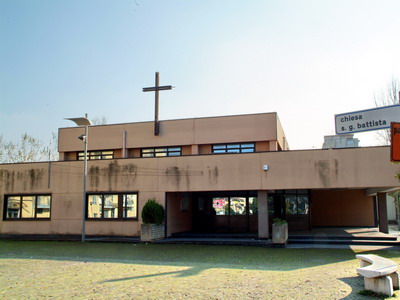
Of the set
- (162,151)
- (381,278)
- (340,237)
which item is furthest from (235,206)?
(381,278)

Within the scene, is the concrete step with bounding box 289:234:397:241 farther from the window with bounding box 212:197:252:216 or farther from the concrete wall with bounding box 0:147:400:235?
the window with bounding box 212:197:252:216

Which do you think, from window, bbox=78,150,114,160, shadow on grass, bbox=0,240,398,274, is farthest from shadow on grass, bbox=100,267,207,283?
window, bbox=78,150,114,160

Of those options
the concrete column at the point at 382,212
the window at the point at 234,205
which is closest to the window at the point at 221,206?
the window at the point at 234,205

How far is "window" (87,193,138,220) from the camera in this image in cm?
2139

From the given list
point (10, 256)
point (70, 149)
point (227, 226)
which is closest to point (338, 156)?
point (227, 226)

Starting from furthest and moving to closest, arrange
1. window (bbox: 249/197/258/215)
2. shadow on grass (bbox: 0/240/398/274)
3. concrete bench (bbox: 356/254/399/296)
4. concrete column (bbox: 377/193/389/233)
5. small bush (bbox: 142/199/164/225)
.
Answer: window (bbox: 249/197/258/215), concrete column (bbox: 377/193/389/233), small bush (bbox: 142/199/164/225), shadow on grass (bbox: 0/240/398/274), concrete bench (bbox: 356/254/399/296)

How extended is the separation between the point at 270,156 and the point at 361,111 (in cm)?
1266

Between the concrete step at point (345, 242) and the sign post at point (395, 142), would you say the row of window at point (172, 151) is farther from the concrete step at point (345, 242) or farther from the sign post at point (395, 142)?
the sign post at point (395, 142)

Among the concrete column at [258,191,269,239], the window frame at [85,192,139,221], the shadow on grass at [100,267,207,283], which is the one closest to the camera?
the shadow on grass at [100,267,207,283]

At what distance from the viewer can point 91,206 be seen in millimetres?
22172

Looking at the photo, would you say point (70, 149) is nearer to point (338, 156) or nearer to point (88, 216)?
point (88, 216)

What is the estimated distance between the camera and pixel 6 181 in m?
23.4

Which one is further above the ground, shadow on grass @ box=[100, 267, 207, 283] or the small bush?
the small bush

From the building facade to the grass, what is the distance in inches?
143
